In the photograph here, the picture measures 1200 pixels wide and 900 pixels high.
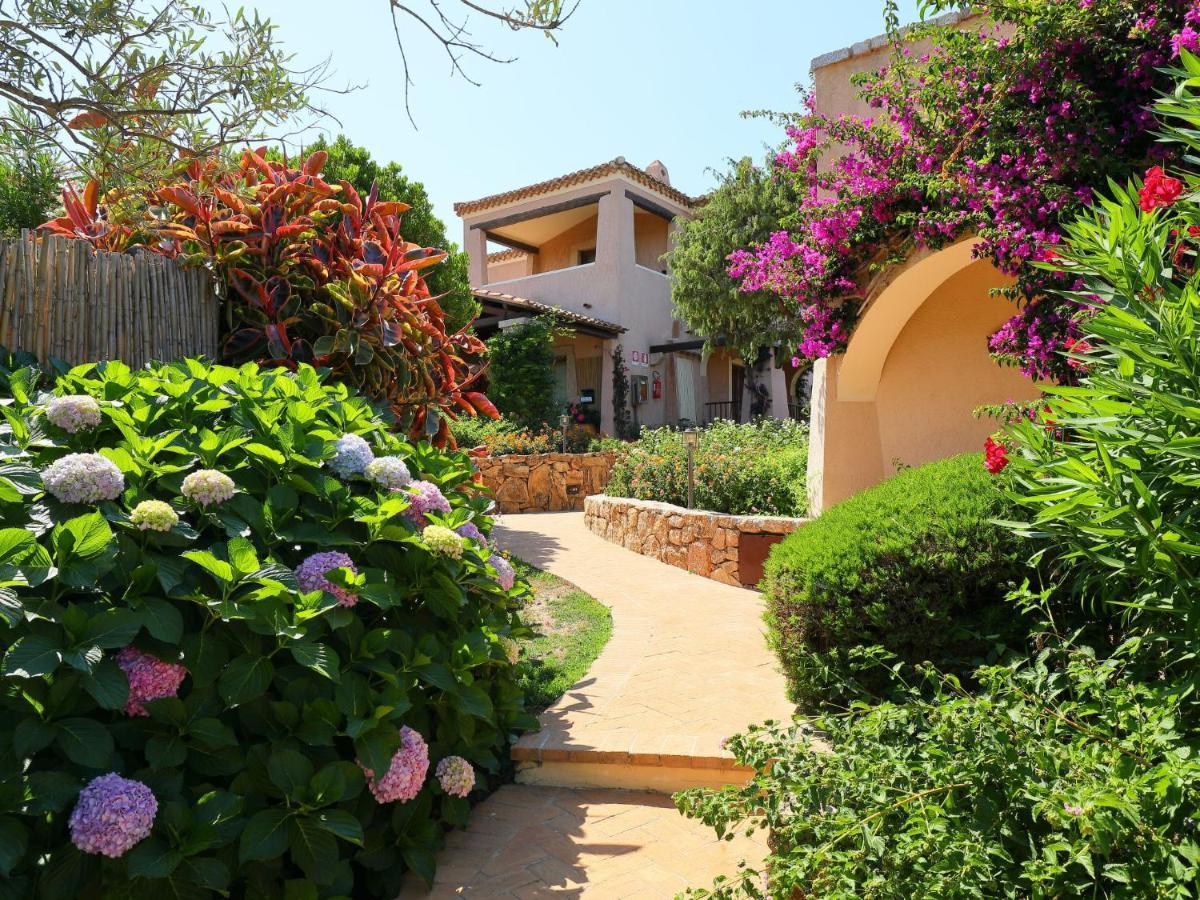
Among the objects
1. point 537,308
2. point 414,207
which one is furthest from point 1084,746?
point 537,308

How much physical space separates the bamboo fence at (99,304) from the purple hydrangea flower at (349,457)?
1350 millimetres

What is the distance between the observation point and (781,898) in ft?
7.34

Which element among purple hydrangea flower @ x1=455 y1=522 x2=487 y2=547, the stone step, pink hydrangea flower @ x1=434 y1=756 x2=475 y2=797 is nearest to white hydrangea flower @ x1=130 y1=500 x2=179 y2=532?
purple hydrangea flower @ x1=455 y1=522 x2=487 y2=547

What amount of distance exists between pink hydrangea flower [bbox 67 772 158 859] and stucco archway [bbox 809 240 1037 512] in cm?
636

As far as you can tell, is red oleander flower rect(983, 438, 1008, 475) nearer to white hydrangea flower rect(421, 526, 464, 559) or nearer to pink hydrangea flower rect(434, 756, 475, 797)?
white hydrangea flower rect(421, 526, 464, 559)

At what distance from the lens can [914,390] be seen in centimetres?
771

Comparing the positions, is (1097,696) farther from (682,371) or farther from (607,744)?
(682,371)

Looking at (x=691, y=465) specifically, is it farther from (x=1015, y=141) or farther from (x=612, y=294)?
(x=612, y=294)

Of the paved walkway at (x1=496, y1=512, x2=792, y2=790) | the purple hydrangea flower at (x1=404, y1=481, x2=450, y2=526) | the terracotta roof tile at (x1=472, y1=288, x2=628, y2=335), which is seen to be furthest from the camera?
the terracotta roof tile at (x1=472, y1=288, x2=628, y2=335)

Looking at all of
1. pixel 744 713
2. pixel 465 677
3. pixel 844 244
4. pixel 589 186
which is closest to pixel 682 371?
pixel 589 186

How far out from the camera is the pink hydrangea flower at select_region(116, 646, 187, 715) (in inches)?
85.3

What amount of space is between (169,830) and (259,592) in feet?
2.12

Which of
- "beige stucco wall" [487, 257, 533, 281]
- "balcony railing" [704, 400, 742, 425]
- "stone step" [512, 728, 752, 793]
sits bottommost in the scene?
"stone step" [512, 728, 752, 793]

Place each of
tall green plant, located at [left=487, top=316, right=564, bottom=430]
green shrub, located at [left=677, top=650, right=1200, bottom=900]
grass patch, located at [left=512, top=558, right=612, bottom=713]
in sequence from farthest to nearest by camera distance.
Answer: tall green plant, located at [left=487, top=316, right=564, bottom=430]
grass patch, located at [left=512, top=558, right=612, bottom=713]
green shrub, located at [left=677, top=650, right=1200, bottom=900]
